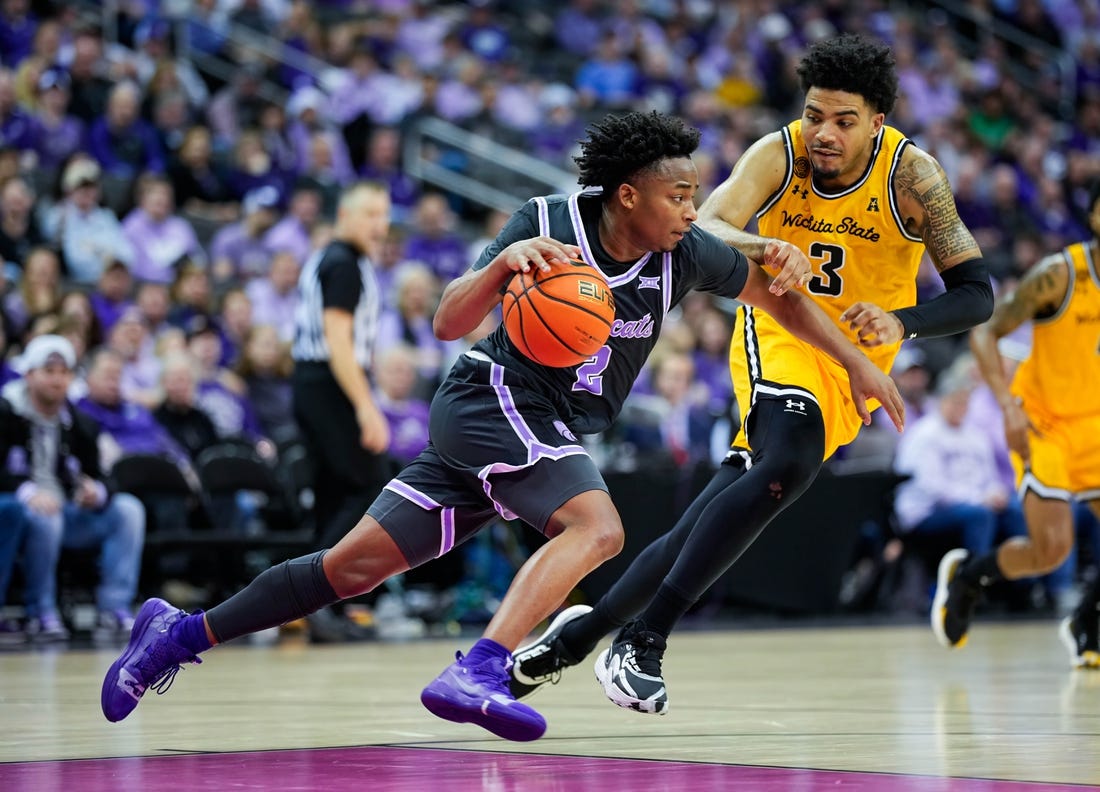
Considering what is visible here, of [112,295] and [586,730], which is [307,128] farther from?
[586,730]

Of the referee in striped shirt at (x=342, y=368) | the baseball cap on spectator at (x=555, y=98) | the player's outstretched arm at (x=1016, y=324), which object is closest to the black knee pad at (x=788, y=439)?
the player's outstretched arm at (x=1016, y=324)

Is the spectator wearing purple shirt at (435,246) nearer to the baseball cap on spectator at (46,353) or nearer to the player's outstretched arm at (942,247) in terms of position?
the baseball cap on spectator at (46,353)

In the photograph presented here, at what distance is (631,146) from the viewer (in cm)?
477

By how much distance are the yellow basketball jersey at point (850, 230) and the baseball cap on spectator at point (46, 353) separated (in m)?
5.21

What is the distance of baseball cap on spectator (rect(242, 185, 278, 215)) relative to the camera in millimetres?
13602

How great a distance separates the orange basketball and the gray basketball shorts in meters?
0.22

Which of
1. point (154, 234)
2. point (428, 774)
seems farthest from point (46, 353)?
point (428, 774)

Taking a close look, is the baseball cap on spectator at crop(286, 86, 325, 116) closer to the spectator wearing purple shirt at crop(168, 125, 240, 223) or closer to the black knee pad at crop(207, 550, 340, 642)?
the spectator wearing purple shirt at crop(168, 125, 240, 223)

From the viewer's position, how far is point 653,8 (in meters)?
20.7

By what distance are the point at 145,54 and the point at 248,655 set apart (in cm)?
709

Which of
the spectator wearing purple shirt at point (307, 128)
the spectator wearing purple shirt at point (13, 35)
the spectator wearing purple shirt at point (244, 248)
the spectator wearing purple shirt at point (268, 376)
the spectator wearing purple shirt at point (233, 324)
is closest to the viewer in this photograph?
the spectator wearing purple shirt at point (268, 376)

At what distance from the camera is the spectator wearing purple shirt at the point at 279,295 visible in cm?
1274

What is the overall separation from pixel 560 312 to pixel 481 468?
1.75 ft

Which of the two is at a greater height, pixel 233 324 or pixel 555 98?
pixel 555 98
